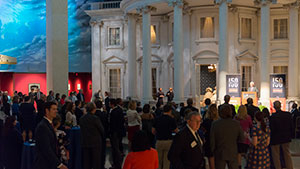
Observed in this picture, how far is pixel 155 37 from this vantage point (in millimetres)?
24531

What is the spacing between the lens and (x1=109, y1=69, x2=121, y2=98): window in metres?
26.6

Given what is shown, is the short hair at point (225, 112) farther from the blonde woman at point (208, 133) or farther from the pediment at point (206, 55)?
the pediment at point (206, 55)

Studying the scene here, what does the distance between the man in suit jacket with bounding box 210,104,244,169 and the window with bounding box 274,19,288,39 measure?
18.5m

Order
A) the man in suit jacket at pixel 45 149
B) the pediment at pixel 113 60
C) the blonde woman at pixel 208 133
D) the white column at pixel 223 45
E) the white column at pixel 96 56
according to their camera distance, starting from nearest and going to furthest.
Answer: the man in suit jacket at pixel 45 149 → the blonde woman at pixel 208 133 → the white column at pixel 223 45 → the pediment at pixel 113 60 → the white column at pixel 96 56

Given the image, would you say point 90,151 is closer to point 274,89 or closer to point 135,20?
point 274,89

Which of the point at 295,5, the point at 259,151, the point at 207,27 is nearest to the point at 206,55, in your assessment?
the point at 207,27

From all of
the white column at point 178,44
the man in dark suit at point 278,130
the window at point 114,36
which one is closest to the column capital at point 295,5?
the white column at point 178,44

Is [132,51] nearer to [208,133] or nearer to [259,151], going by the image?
[208,133]

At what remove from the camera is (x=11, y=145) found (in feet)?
21.5

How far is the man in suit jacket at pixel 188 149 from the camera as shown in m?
4.62

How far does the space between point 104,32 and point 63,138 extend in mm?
21413

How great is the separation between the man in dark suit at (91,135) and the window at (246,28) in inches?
673

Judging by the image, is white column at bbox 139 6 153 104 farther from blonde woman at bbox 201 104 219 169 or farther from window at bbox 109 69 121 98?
blonde woman at bbox 201 104 219 169

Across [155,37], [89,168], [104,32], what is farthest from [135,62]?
[89,168]
